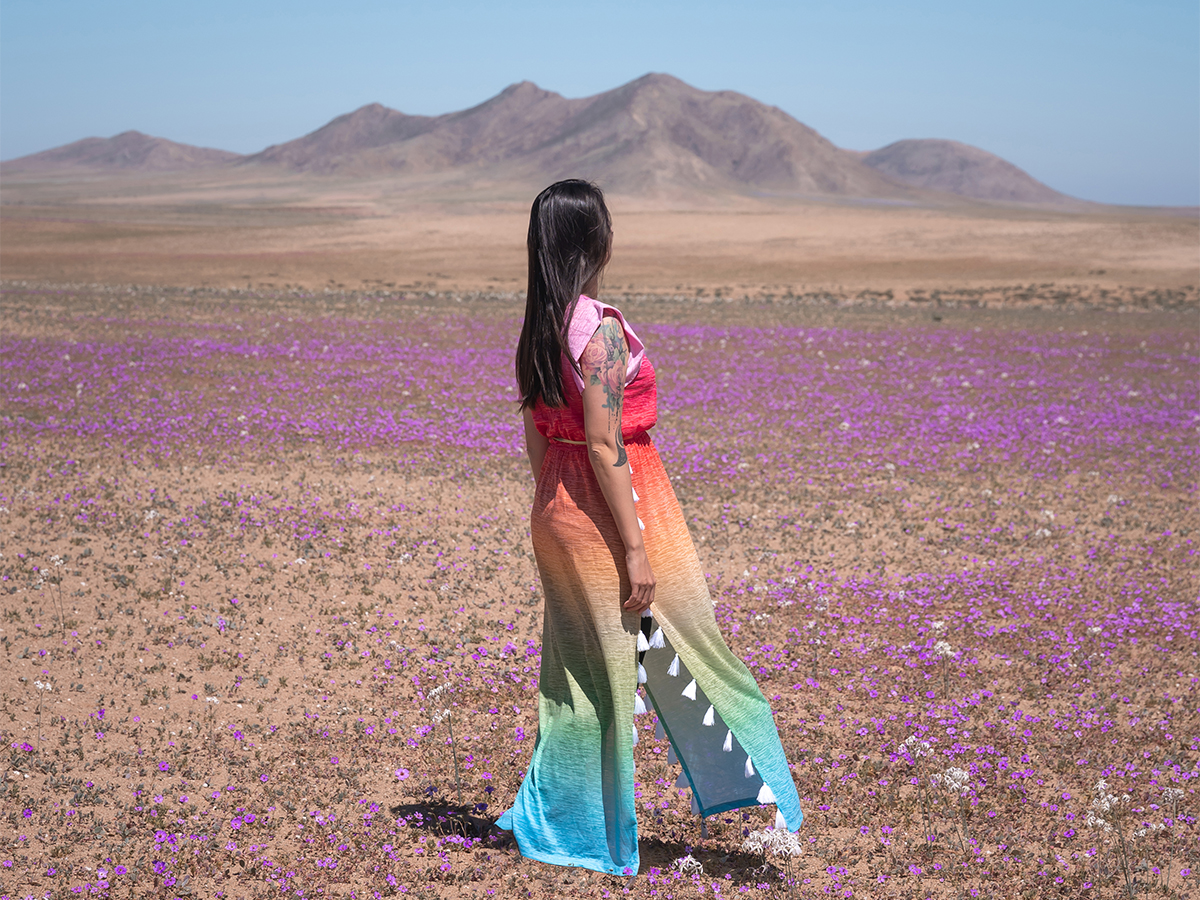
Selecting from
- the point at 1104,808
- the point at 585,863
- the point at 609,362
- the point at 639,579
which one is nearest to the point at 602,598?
the point at 639,579

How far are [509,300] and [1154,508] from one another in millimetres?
27490

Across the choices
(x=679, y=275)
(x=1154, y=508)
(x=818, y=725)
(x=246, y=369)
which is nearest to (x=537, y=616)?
(x=818, y=725)

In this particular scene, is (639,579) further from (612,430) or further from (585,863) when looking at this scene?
(585,863)

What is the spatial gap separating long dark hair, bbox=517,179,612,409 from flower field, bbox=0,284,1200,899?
8.12ft

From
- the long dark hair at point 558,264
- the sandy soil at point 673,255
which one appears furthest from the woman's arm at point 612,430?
the sandy soil at point 673,255

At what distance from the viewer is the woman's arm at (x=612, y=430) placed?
358cm

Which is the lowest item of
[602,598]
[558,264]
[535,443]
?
[602,598]

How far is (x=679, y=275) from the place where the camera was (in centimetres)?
5162

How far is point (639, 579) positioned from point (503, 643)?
3.53 m

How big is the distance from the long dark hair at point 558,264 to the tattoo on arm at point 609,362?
0.08m

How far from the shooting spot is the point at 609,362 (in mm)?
3576

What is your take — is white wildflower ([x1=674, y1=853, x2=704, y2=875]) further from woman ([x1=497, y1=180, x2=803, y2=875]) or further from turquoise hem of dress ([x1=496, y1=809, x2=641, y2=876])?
turquoise hem of dress ([x1=496, y1=809, x2=641, y2=876])

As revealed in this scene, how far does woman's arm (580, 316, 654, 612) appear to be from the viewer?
141 inches

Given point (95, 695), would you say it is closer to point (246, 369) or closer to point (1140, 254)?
point (246, 369)
